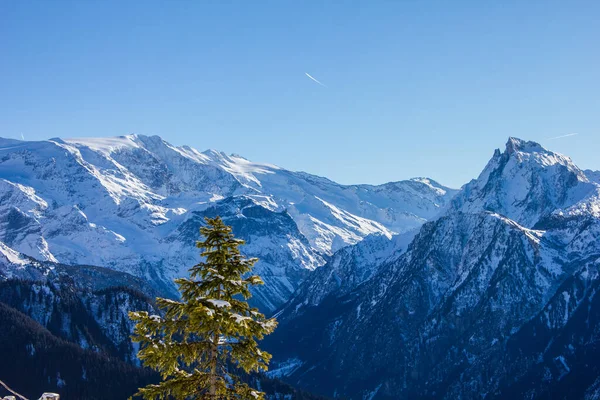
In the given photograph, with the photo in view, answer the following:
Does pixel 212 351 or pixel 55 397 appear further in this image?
pixel 55 397

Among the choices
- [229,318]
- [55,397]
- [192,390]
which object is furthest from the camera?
[55,397]

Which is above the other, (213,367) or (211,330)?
(211,330)

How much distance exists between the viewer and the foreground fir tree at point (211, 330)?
Result: 35.9m

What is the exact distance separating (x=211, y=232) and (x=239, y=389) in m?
7.92

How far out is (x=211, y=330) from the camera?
37125 millimetres

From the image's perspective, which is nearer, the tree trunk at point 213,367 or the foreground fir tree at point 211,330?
the foreground fir tree at point 211,330

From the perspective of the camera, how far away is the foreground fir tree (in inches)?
1412

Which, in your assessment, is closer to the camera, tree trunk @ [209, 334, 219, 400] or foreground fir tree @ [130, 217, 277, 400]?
foreground fir tree @ [130, 217, 277, 400]

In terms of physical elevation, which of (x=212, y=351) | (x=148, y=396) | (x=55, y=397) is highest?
(x=212, y=351)

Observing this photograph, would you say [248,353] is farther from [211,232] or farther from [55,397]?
[55,397]

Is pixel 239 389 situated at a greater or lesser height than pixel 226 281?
lesser

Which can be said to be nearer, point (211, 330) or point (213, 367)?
point (211, 330)

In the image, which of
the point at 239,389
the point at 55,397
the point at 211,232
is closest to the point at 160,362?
the point at 239,389

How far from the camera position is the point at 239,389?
123 feet
